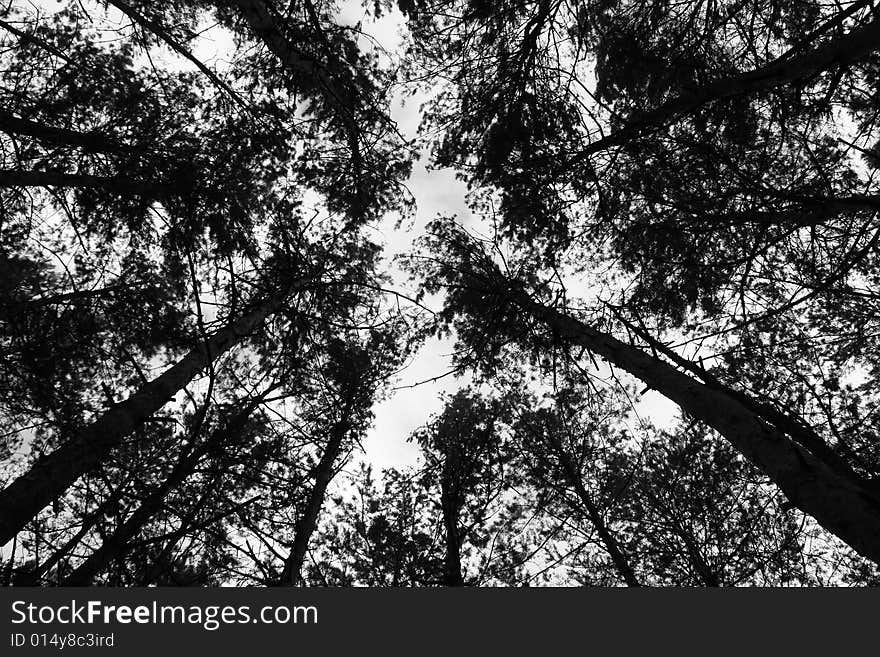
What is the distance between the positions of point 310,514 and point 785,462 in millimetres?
6060

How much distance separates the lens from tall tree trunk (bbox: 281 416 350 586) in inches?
207

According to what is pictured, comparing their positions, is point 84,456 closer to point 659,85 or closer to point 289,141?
point 289,141

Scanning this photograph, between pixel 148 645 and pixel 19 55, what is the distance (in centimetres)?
515

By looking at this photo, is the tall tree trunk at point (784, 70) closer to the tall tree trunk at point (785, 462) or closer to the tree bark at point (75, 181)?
the tall tree trunk at point (785, 462)

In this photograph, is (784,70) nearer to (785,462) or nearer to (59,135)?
(785,462)

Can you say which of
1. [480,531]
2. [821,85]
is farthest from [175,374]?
[821,85]

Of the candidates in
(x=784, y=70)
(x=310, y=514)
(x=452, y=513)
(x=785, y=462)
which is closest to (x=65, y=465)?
(x=310, y=514)

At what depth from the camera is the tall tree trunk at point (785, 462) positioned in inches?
88.0

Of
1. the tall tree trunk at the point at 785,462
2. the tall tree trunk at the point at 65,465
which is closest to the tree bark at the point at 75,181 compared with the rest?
the tall tree trunk at the point at 65,465

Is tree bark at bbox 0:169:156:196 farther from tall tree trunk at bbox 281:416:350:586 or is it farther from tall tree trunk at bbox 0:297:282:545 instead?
tall tree trunk at bbox 281:416:350:586

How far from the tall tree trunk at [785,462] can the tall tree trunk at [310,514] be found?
3.52 metres

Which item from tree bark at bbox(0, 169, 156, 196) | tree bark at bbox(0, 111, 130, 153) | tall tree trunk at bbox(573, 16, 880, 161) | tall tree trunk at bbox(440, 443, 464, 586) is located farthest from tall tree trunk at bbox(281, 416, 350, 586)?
tall tree trunk at bbox(573, 16, 880, 161)

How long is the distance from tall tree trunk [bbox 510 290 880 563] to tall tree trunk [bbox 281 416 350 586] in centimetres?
352

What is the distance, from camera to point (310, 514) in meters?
6.53
